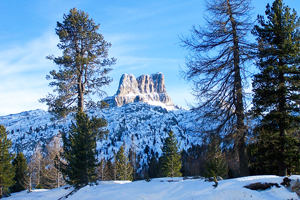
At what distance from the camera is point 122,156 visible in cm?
3856

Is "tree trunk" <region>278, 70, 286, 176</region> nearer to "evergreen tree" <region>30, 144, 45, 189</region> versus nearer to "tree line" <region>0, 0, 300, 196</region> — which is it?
"tree line" <region>0, 0, 300, 196</region>

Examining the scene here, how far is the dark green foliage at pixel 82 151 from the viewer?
16172 mm

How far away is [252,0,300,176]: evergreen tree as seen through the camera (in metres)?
11.7

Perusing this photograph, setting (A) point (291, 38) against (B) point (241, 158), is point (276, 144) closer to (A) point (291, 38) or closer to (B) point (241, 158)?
(B) point (241, 158)

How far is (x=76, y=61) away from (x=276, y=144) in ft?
45.3

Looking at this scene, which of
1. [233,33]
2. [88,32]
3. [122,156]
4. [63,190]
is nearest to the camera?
[233,33]

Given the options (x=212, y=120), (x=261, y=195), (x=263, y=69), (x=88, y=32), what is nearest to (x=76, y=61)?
(x=88, y=32)

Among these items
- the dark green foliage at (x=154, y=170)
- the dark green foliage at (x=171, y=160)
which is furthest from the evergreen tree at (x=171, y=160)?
the dark green foliage at (x=154, y=170)

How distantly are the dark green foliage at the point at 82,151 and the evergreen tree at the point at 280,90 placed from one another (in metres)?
11.0

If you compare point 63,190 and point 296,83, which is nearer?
point 296,83

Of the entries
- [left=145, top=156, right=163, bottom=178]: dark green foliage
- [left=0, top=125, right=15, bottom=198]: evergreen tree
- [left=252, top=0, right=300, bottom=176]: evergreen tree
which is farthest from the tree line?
[left=145, top=156, right=163, bottom=178]: dark green foliage

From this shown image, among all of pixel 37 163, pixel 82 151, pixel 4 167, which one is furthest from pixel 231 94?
pixel 37 163

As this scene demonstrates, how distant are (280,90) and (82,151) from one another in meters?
14.0

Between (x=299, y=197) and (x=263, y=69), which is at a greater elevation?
(x=263, y=69)
